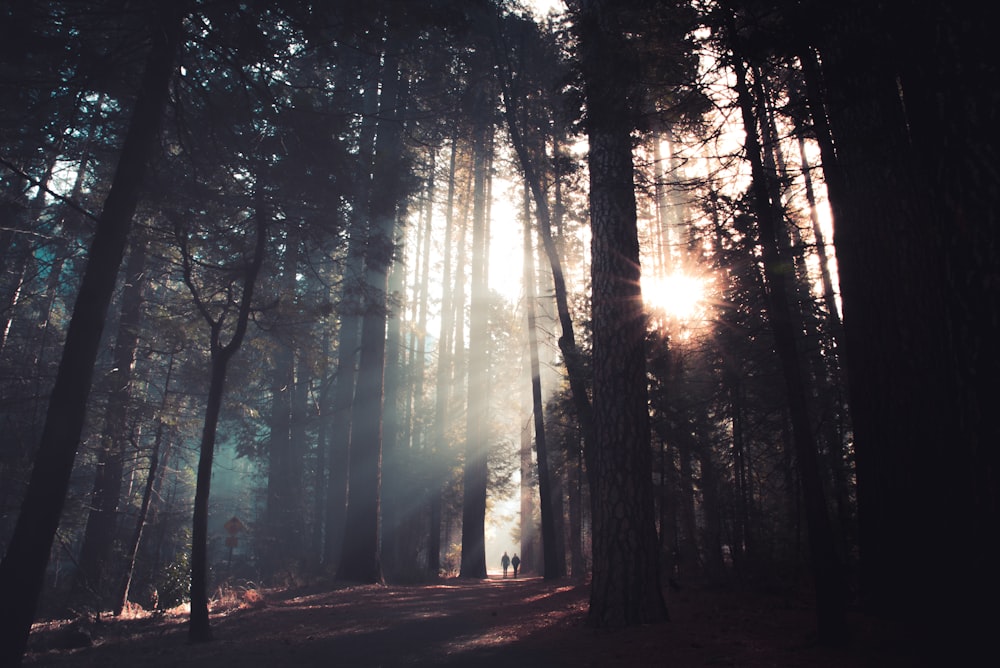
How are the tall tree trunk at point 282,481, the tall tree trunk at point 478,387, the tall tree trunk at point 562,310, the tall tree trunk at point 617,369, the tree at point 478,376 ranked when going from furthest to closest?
the tall tree trunk at point 282,481 → the tall tree trunk at point 478,387 → the tree at point 478,376 → the tall tree trunk at point 562,310 → the tall tree trunk at point 617,369

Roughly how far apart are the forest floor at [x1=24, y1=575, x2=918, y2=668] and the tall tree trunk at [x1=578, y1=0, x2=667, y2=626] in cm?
52

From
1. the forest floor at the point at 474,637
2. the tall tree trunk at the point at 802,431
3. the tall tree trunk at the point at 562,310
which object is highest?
the tall tree trunk at the point at 562,310

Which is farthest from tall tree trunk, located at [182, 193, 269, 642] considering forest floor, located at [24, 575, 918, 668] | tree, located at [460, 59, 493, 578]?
tree, located at [460, 59, 493, 578]

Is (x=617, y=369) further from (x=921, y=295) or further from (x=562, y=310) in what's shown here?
(x=562, y=310)

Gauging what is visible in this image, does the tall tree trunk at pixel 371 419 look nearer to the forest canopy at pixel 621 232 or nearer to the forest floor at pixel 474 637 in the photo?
the forest canopy at pixel 621 232

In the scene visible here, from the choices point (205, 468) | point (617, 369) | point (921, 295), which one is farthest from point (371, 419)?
point (921, 295)

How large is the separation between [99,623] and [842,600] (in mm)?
11163

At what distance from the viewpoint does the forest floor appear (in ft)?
17.2

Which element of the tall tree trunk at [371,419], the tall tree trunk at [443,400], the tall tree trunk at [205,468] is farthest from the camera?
the tall tree trunk at [443,400]

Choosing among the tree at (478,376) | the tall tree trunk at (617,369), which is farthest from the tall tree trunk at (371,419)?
the tall tree trunk at (617,369)

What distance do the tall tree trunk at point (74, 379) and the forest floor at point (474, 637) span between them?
4.34ft

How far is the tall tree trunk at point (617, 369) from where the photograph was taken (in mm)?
6766

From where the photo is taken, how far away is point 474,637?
7.13 meters

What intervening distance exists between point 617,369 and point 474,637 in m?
3.82
